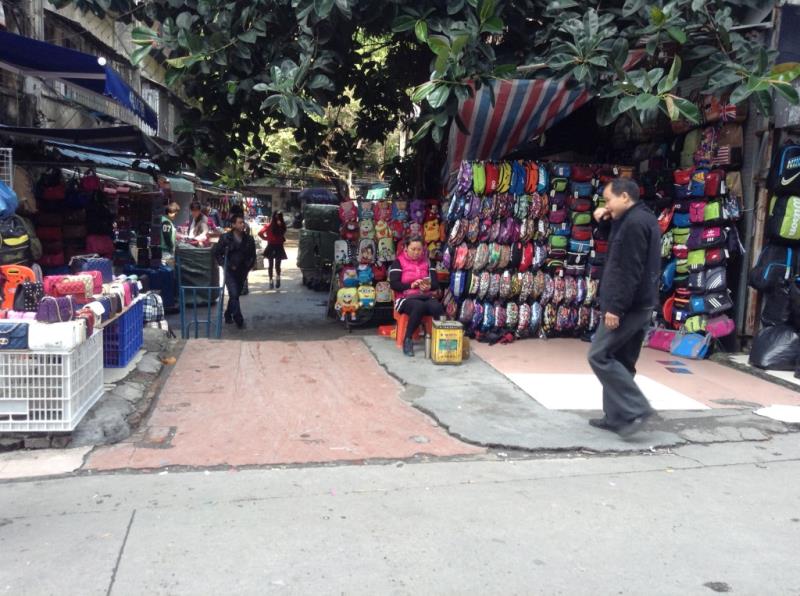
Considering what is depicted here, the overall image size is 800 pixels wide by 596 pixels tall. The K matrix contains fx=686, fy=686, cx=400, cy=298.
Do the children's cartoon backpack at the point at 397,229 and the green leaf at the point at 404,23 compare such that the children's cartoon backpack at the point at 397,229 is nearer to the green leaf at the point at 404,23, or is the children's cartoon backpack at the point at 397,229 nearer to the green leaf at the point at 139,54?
the green leaf at the point at 404,23

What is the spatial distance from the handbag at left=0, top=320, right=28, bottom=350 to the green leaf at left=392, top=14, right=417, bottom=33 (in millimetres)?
4260

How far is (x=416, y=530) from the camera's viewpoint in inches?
147

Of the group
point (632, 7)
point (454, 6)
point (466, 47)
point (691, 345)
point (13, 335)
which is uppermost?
point (632, 7)

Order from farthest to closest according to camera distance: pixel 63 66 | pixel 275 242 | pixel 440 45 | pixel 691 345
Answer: pixel 275 242
pixel 691 345
pixel 63 66
pixel 440 45

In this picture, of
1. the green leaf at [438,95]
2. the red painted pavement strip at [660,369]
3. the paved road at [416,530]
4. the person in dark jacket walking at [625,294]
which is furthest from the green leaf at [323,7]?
the paved road at [416,530]

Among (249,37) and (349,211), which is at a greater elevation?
(249,37)

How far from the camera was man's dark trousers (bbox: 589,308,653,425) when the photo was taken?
17.1 ft

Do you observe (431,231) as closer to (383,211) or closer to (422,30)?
(383,211)

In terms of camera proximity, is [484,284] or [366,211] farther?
[366,211]

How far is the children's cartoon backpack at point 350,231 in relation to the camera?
9.73m

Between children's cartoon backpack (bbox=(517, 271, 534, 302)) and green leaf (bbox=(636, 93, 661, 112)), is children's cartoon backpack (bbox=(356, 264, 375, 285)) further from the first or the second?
green leaf (bbox=(636, 93, 661, 112))

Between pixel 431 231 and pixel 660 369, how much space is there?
3480mm

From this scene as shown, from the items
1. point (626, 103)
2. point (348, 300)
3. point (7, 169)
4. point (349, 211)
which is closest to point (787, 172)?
point (626, 103)

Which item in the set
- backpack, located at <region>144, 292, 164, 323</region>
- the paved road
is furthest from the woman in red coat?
the paved road
